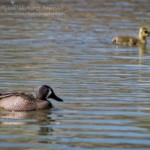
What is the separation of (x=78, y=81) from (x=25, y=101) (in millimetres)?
2305

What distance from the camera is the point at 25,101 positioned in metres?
11.2

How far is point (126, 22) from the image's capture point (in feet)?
84.9

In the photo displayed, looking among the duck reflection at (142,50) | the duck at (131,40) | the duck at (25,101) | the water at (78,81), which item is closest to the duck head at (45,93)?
the duck at (25,101)

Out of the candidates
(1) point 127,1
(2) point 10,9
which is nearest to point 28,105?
(2) point 10,9

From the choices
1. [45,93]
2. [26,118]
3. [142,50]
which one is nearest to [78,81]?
[45,93]

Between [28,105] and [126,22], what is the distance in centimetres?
1486

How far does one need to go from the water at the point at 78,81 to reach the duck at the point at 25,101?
0.47 feet

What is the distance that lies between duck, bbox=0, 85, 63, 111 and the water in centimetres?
14

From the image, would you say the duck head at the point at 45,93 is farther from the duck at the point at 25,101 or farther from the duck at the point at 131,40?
the duck at the point at 131,40

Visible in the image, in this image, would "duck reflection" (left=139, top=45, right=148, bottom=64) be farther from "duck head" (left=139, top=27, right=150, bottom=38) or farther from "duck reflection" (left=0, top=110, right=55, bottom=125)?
"duck reflection" (left=0, top=110, right=55, bottom=125)

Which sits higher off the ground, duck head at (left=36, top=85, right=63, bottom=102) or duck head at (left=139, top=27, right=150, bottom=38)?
duck head at (left=139, top=27, right=150, bottom=38)

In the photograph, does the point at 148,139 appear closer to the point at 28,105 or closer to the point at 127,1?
the point at 28,105

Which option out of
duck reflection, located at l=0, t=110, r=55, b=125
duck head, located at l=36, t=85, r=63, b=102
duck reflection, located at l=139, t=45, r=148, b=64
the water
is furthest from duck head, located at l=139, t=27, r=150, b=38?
duck reflection, located at l=0, t=110, r=55, b=125

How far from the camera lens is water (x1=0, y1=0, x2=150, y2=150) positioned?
9.11 meters
